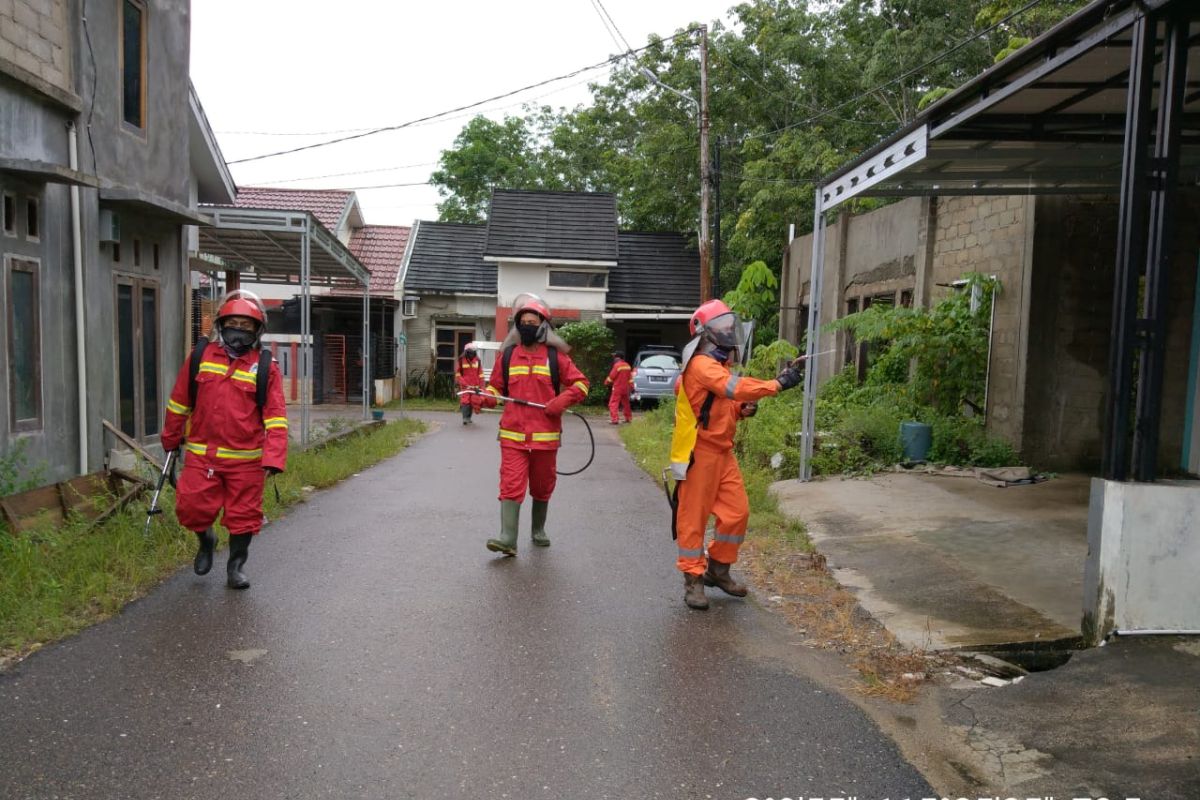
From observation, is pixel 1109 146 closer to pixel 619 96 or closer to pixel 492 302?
pixel 492 302

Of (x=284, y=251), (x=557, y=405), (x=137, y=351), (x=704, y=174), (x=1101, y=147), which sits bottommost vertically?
(x=557, y=405)

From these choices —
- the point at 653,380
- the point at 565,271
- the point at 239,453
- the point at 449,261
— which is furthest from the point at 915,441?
the point at 449,261

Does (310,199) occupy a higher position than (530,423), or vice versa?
(310,199)

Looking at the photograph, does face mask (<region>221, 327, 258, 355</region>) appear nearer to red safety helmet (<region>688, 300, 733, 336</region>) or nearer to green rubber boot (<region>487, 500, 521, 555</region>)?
green rubber boot (<region>487, 500, 521, 555</region>)

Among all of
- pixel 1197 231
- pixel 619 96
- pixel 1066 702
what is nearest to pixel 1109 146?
pixel 1197 231

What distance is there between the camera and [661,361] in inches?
1004

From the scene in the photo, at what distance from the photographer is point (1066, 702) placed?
160 inches

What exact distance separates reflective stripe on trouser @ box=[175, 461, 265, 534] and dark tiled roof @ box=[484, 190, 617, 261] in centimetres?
2205

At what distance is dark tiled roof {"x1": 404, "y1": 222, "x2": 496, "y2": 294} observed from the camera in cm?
2861

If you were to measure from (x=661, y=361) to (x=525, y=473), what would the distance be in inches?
736

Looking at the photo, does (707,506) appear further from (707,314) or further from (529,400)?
(529,400)

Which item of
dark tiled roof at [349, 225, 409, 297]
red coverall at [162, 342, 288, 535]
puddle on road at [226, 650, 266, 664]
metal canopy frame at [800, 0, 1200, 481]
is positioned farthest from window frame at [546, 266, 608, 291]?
puddle on road at [226, 650, 266, 664]

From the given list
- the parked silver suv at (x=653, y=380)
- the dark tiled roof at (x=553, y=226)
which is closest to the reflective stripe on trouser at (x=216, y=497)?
the parked silver suv at (x=653, y=380)

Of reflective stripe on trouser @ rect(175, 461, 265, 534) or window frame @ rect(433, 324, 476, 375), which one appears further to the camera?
window frame @ rect(433, 324, 476, 375)
